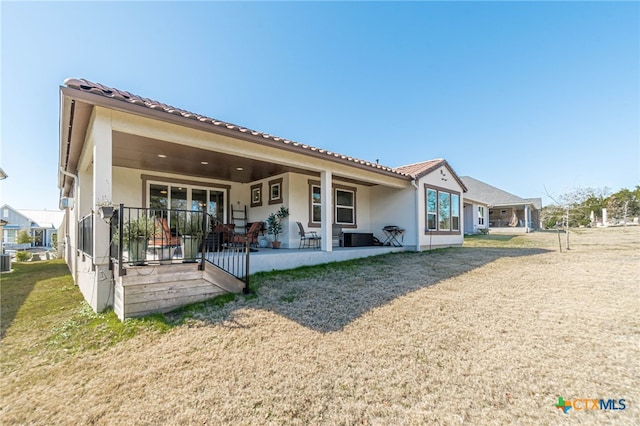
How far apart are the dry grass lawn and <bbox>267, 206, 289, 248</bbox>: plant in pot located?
4.10 metres

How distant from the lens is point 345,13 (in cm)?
938

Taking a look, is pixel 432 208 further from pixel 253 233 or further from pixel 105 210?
pixel 105 210

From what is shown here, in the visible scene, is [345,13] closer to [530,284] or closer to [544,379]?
[530,284]

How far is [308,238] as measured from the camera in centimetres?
891

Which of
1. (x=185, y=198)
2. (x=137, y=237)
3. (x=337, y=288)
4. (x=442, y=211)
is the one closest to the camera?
(x=137, y=237)

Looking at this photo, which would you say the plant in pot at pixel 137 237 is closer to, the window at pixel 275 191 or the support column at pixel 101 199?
the support column at pixel 101 199

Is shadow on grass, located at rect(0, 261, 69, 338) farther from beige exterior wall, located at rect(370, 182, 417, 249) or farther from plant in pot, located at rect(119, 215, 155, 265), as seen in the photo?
beige exterior wall, located at rect(370, 182, 417, 249)

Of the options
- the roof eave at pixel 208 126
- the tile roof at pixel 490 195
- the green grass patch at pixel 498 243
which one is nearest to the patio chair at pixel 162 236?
the roof eave at pixel 208 126

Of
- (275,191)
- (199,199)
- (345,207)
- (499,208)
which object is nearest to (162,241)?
(275,191)

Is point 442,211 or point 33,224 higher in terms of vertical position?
point 442,211

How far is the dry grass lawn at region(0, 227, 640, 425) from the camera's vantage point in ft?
7.45

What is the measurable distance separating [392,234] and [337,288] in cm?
574

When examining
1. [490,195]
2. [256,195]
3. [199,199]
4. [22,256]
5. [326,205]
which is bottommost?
[22,256]

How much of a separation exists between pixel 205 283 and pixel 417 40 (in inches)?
443
